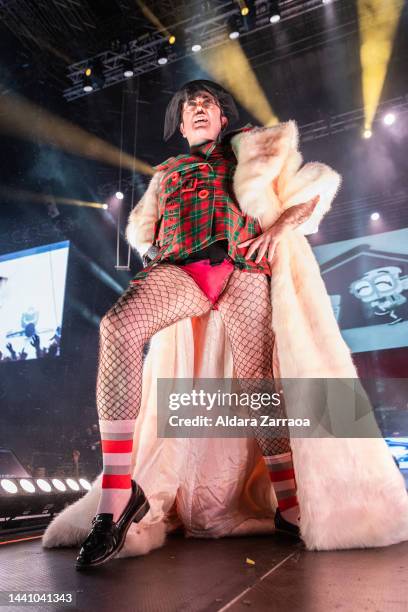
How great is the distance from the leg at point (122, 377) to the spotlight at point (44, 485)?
1.45 metres

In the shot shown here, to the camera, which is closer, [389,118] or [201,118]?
[201,118]

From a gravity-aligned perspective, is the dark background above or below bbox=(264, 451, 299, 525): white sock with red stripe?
above

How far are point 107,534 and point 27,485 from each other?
4.77 feet

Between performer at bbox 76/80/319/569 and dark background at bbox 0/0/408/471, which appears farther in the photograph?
dark background at bbox 0/0/408/471

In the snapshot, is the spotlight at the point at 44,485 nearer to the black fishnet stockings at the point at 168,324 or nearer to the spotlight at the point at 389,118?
the black fishnet stockings at the point at 168,324

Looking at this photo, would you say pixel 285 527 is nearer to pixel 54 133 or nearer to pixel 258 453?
pixel 258 453

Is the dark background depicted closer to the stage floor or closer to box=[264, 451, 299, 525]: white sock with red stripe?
box=[264, 451, 299, 525]: white sock with red stripe

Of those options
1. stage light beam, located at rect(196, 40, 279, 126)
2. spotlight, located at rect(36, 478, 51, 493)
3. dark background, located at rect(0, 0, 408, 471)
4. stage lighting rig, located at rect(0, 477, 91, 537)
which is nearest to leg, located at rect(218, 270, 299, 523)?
stage lighting rig, located at rect(0, 477, 91, 537)

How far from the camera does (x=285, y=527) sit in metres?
1.70

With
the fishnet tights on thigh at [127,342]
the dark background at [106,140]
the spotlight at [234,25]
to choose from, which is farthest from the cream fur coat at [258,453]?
the dark background at [106,140]

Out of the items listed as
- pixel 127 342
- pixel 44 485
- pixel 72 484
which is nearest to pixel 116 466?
pixel 127 342

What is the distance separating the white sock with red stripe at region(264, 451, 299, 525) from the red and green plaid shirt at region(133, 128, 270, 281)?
71 centimetres

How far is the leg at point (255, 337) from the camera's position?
1751 millimetres

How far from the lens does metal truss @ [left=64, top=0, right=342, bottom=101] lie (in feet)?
18.5
